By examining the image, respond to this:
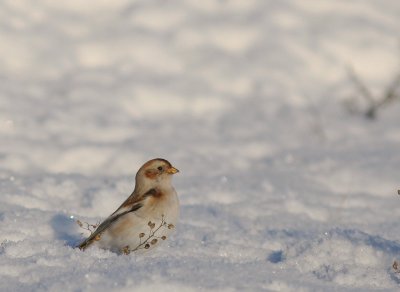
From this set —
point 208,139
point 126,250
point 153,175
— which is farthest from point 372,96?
point 126,250

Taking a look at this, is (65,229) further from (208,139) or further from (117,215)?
(208,139)

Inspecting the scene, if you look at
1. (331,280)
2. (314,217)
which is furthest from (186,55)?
(331,280)

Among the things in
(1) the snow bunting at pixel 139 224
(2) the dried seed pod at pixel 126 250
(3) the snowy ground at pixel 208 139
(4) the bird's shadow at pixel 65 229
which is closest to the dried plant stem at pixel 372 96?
(3) the snowy ground at pixel 208 139

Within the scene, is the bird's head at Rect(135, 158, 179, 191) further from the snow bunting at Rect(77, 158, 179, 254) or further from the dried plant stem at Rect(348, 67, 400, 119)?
the dried plant stem at Rect(348, 67, 400, 119)

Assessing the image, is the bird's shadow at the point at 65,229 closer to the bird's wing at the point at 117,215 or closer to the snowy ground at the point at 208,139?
the snowy ground at the point at 208,139

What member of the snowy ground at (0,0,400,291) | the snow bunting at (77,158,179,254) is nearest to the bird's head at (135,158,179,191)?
the snow bunting at (77,158,179,254)

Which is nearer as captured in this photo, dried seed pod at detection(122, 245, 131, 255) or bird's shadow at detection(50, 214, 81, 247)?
dried seed pod at detection(122, 245, 131, 255)
